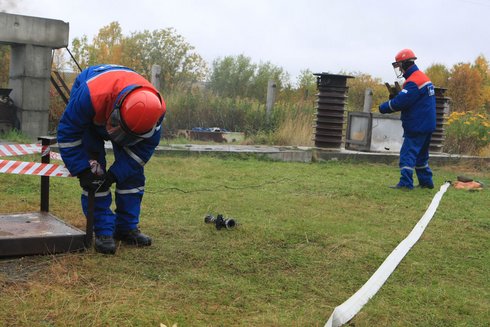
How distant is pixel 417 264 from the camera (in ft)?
14.7

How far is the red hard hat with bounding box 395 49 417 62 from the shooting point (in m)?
8.41

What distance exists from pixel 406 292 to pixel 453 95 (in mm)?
36211

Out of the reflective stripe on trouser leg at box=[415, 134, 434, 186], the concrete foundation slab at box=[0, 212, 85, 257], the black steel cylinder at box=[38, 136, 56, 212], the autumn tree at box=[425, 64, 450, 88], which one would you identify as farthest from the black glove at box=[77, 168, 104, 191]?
the autumn tree at box=[425, 64, 450, 88]

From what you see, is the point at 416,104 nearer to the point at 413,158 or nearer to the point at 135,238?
the point at 413,158

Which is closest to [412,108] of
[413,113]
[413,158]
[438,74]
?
[413,113]

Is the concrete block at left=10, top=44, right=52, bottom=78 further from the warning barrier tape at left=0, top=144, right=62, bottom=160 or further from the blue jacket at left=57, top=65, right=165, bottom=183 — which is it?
the blue jacket at left=57, top=65, right=165, bottom=183

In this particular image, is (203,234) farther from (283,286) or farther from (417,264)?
(417,264)

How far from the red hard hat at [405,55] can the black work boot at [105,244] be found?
5562 mm

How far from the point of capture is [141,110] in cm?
397

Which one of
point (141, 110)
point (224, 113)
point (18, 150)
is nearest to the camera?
point (141, 110)

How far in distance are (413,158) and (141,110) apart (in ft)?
17.4

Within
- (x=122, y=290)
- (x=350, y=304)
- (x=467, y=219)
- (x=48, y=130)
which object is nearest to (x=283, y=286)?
(x=350, y=304)

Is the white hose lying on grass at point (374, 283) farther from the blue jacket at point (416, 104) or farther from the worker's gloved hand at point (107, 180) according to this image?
the blue jacket at point (416, 104)

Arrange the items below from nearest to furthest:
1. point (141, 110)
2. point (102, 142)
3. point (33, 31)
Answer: point (141, 110) < point (102, 142) < point (33, 31)
